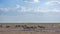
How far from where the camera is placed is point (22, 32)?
2016 millimetres

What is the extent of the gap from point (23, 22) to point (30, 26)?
0.17 meters

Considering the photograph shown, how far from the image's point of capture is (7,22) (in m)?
2.06

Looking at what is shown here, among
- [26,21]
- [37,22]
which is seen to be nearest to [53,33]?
[37,22]

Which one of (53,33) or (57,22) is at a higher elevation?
(57,22)

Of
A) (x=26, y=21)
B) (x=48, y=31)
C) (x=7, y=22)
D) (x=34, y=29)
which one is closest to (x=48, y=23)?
(x=48, y=31)

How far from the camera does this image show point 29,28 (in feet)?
6.60

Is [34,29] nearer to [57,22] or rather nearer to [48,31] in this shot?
[48,31]

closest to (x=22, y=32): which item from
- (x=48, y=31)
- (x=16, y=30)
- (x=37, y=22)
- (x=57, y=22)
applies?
(x=16, y=30)

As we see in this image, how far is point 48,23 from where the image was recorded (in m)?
2.04

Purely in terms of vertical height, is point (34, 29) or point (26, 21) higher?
point (26, 21)

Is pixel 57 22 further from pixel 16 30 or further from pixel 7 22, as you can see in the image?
pixel 7 22

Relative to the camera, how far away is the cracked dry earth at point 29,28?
201 cm

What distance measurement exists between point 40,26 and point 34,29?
13cm

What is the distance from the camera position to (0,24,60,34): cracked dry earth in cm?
201
